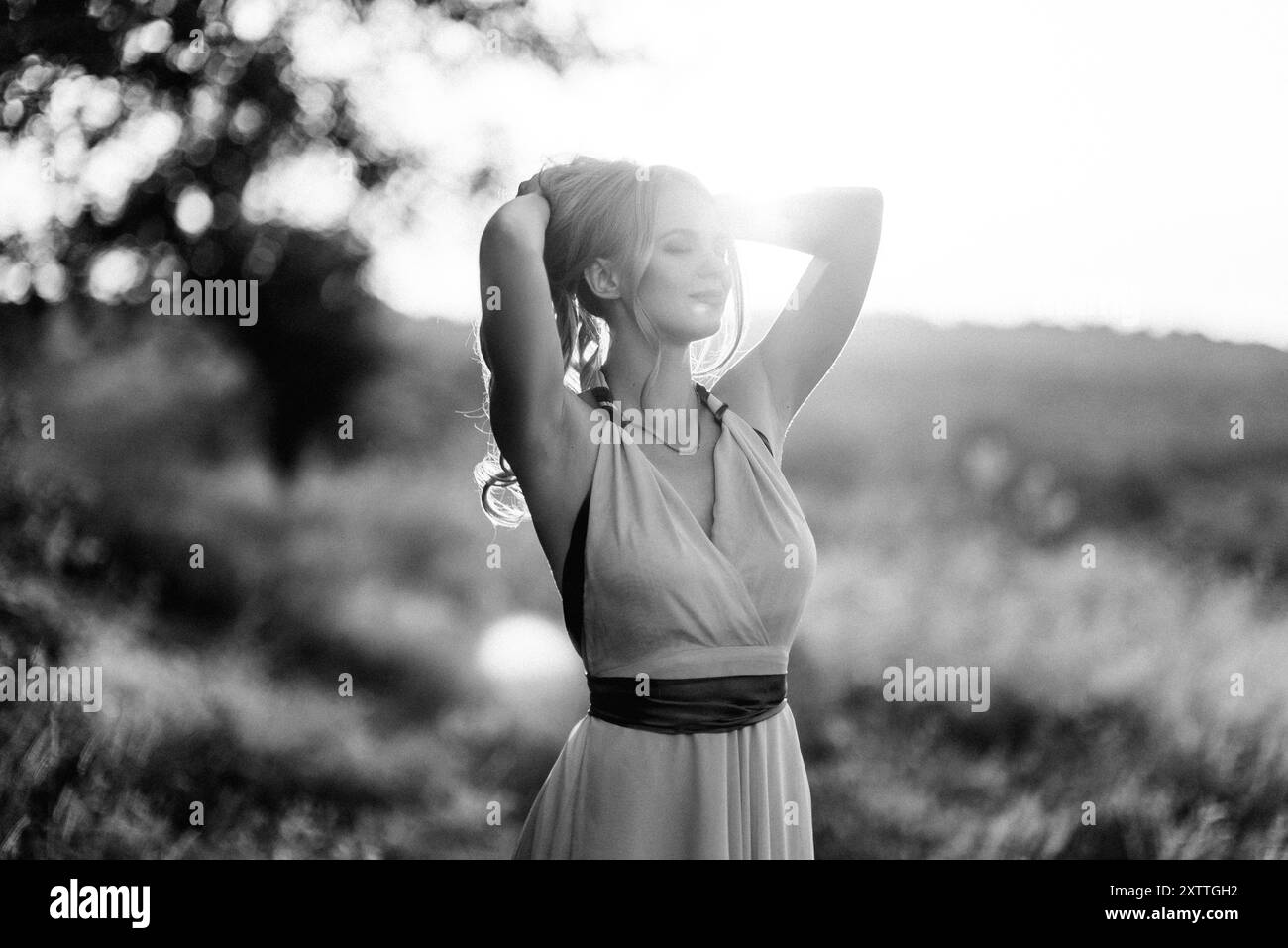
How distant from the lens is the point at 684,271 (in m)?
1.54

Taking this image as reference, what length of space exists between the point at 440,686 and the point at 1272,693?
2.65 meters

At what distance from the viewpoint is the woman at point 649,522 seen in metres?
1.40

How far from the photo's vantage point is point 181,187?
3.95 m

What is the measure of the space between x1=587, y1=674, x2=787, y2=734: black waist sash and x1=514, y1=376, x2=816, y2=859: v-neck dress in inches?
0.4

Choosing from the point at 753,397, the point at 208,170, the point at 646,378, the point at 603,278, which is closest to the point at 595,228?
the point at 603,278

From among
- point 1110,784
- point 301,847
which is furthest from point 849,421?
point 301,847

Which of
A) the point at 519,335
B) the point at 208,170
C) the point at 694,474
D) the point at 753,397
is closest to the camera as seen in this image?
the point at 519,335

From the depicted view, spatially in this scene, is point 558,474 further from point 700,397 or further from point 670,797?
point 670,797

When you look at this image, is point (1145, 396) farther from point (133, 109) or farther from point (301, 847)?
point (133, 109)

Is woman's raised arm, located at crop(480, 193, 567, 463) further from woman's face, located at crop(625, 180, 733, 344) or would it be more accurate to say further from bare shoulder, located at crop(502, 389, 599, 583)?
woman's face, located at crop(625, 180, 733, 344)

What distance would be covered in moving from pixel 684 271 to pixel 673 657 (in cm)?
50
